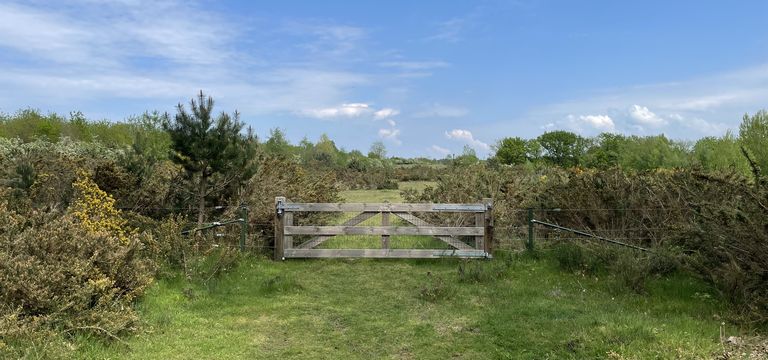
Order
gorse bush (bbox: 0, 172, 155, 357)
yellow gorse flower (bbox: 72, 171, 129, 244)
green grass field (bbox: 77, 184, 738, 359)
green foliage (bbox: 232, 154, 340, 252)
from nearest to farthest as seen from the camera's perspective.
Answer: gorse bush (bbox: 0, 172, 155, 357) → green grass field (bbox: 77, 184, 738, 359) → yellow gorse flower (bbox: 72, 171, 129, 244) → green foliage (bbox: 232, 154, 340, 252)

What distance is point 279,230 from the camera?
10.8m

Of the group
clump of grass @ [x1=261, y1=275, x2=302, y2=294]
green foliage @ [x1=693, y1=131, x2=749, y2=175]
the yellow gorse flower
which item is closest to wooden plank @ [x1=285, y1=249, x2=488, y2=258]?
clump of grass @ [x1=261, y1=275, x2=302, y2=294]

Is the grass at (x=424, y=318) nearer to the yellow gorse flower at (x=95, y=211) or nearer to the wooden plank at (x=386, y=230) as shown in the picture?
the wooden plank at (x=386, y=230)

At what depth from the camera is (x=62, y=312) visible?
5477 millimetres

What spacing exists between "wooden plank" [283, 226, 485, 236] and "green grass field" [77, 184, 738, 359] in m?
1.17

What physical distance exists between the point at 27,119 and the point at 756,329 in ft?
169

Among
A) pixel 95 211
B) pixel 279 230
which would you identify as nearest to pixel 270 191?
pixel 279 230

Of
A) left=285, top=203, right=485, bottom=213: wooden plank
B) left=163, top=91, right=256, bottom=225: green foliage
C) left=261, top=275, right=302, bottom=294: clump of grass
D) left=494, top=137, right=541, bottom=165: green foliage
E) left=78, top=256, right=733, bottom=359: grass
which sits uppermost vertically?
left=494, top=137, right=541, bottom=165: green foliage

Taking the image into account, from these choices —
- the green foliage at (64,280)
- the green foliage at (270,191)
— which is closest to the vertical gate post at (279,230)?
the green foliage at (270,191)

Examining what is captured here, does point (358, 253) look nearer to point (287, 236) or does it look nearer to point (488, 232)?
point (287, 236)

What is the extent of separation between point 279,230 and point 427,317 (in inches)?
189

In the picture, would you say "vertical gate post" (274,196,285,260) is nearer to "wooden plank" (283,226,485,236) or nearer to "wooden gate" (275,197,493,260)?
"wooden gate" (275,197,493,260)

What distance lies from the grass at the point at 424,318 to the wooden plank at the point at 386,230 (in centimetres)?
128

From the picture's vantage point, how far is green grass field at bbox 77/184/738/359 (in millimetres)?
5484
